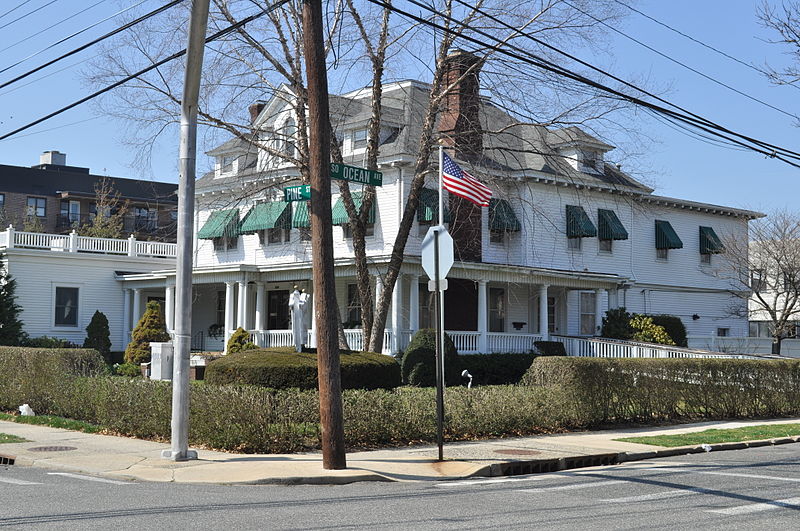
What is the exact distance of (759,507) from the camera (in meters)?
10.3

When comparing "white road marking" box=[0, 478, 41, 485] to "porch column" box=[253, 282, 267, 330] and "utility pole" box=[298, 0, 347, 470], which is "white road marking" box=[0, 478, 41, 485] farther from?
"porch column" box=[253, 282, 267, 330]

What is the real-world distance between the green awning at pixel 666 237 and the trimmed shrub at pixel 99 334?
24741 mm

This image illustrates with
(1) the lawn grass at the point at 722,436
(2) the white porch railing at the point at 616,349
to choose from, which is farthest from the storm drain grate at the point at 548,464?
(2) the white porch railing at the point at 616,349

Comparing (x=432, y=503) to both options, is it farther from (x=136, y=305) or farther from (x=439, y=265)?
(x=136, y=305)

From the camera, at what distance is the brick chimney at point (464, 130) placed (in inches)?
993

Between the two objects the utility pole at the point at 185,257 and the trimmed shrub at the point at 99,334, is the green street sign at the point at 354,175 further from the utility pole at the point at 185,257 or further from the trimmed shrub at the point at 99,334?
the trimmed shrub at the point at 99,334

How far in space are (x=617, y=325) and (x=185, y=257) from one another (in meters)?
27.4

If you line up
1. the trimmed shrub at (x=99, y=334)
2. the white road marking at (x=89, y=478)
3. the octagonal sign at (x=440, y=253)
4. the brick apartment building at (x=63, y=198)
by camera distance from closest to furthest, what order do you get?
the white road marking at (x=89, y=478) → the octagonal sign at (x=440, y=253) → the trimmed shrub at (x=99, y=334) → the brick apartment building at (x=63, y=198)

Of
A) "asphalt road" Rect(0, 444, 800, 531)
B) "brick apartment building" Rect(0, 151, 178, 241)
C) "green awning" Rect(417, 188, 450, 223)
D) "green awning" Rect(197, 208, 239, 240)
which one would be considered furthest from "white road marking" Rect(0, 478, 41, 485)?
"brick apartment building" Rect(0, 151, 178, 241)

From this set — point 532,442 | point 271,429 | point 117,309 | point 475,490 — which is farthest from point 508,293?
point 475,490

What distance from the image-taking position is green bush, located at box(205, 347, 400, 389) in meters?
18.8

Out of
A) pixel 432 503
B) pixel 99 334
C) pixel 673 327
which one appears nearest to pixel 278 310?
pixel 99 334

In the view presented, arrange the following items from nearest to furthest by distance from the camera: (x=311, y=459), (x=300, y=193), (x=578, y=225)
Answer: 1. (x=311, y=459)
2. (x=300, y=193)
3. (x=578, y=225)

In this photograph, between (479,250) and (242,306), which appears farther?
(242,306)
